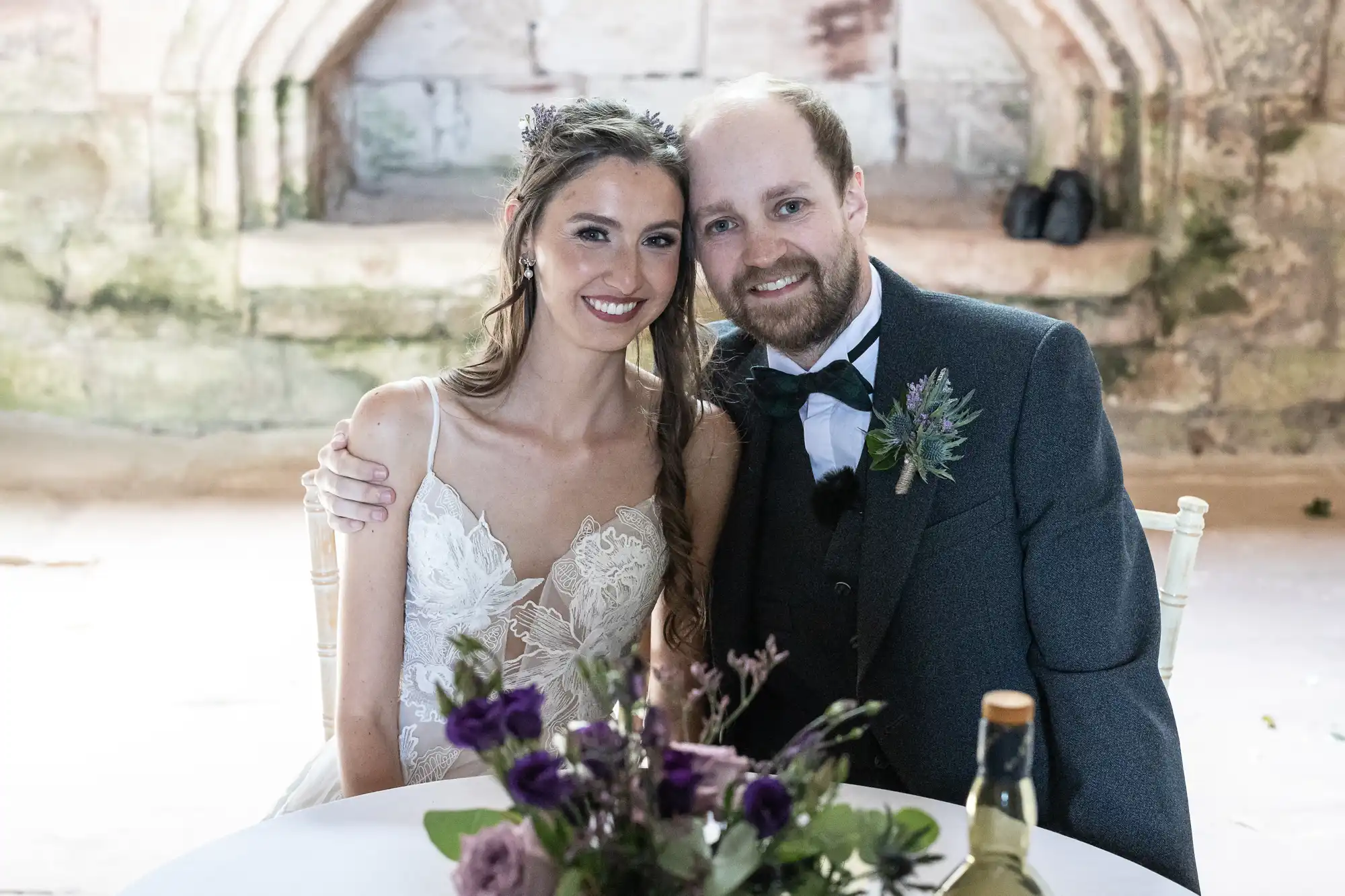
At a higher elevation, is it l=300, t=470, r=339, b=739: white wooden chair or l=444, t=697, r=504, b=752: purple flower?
l=444, t=697, r=504, b=752: purple flower

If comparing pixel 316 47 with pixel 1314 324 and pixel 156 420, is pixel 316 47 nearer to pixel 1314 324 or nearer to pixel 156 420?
pixel 156 420

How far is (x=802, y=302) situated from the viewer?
2.11 m

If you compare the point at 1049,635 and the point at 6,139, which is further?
the point at 6,139

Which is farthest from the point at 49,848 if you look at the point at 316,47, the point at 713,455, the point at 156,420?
the point at 316,47

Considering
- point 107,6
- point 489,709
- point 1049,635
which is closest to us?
point 489,709

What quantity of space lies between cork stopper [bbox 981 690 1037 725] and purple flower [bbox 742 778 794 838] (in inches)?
5.8

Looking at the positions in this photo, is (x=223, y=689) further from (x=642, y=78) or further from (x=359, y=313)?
(x=642, y=78)

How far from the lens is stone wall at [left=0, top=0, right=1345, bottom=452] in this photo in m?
5.31

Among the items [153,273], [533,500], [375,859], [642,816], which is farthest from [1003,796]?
[153,273]

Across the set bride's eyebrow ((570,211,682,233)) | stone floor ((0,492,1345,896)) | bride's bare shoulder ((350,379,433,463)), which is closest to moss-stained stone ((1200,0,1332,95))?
stone floor ((0,492,1345,896))

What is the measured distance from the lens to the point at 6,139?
5461 millimetres

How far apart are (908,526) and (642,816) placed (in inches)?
43.7

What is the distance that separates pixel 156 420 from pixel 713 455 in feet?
13.0

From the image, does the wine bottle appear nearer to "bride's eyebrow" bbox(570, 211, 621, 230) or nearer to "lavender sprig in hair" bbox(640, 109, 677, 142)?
"bride's eyebrow" bbox(570, 211, 621, 230)
